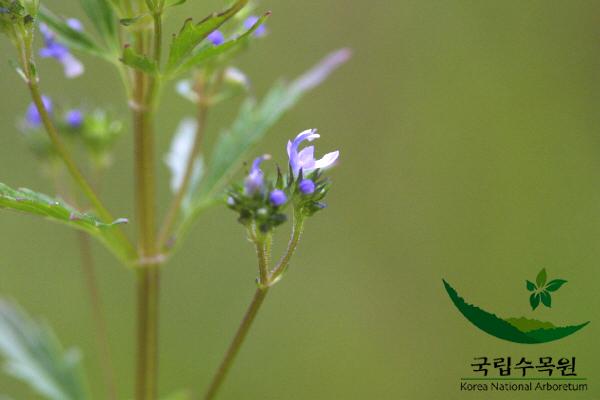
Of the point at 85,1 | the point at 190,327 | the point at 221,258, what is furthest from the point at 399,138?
the point at 85,1

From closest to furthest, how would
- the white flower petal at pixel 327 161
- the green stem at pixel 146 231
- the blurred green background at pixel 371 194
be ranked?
1. the white flower petal at pixel 327 161
2. the green stem at pixel 146 231
3. the blurred green background at pixel 371 194

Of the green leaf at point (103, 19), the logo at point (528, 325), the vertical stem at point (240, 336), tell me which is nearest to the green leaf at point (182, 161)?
the green leaf at point (103, 19)

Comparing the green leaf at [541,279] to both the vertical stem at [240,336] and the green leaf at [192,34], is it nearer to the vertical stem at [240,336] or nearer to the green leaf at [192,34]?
the vertical stem at [240,336]

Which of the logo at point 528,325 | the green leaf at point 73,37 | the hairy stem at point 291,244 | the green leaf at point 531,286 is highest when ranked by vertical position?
the green leaf at point 73,37

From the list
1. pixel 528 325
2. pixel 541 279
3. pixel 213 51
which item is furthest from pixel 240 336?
pixel 541 279

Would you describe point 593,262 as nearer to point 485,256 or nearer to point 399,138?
point 485,256

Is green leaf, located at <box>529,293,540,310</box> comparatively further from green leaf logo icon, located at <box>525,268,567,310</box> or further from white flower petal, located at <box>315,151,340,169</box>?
white flower petal, located at <box>315,151,340,169</box>

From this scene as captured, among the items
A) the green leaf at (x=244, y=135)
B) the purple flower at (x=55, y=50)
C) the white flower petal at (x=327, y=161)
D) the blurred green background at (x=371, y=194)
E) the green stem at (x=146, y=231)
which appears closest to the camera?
the white flower petal at (x=327, y=161)
